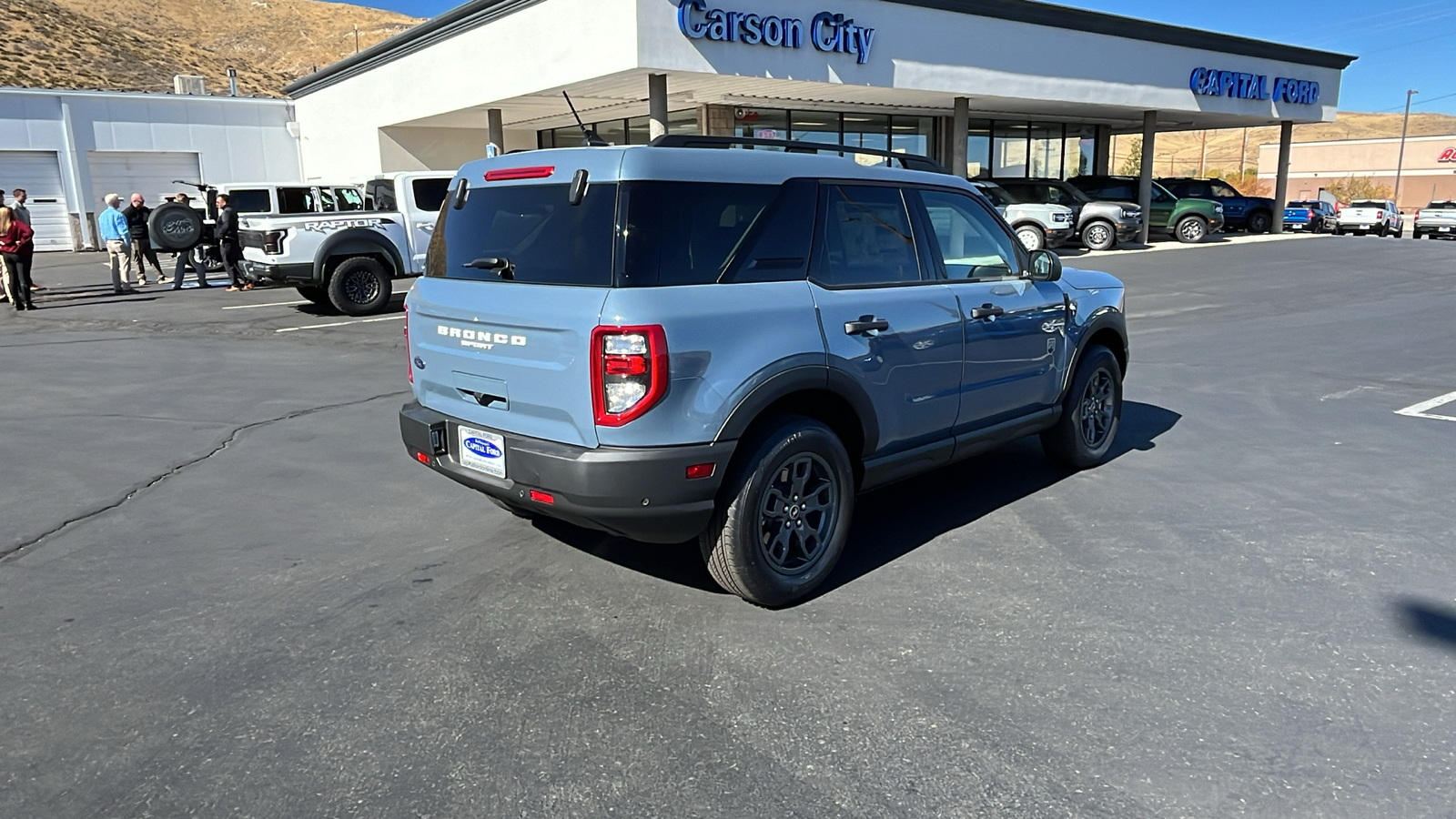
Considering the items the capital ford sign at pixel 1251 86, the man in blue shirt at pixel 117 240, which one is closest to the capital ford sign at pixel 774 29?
the man in blue shirt at pixel 117 240

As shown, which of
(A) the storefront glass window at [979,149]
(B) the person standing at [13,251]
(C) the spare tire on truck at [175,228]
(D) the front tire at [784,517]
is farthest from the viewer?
(A) the storefront glass window at [979,149]

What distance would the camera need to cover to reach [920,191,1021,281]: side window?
4.98m

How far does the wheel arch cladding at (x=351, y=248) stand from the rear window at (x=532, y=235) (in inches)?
387

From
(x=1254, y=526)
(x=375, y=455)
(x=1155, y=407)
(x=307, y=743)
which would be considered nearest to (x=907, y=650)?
(x=307, y=743)

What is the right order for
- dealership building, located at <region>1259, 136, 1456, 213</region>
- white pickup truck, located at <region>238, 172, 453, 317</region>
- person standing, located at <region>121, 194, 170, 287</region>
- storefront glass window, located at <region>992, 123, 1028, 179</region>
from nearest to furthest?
white pickup truck, located at <region>238, 172, 453, 317</region>, person standing, located at <region>121, 194, 170, 287</region>, storefront glass window, located at <region>992, 123, 1028, 179</region>, dealership building, located at <region>1259, 136, 1456, 213</region>

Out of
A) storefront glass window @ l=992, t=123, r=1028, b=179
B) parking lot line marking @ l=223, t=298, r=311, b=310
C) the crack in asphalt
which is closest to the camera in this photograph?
the crack in asphalt

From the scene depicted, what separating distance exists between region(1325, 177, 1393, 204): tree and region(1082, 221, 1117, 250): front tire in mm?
62043

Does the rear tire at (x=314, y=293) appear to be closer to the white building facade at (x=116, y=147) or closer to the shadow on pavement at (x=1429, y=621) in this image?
the shadow on pavement at (x=1429, y=621)

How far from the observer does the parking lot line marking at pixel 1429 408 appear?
24.1 feet

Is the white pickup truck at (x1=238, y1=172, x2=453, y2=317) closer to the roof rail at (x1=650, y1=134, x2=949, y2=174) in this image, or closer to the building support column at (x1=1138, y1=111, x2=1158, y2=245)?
the roof rail at (x1=650, y1=134, x2=949, y2=174)

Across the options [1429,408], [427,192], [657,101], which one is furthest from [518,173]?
[657,101]

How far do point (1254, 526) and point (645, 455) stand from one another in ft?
11.1

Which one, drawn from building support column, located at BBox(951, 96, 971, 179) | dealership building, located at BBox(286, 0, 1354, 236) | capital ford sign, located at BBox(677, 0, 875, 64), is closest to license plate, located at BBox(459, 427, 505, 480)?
dealership building, located at BBox(286, 0, 1354, 236)

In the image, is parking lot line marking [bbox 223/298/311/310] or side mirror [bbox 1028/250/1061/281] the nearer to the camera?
side mirror [bbox 1028/250/1061/281]
